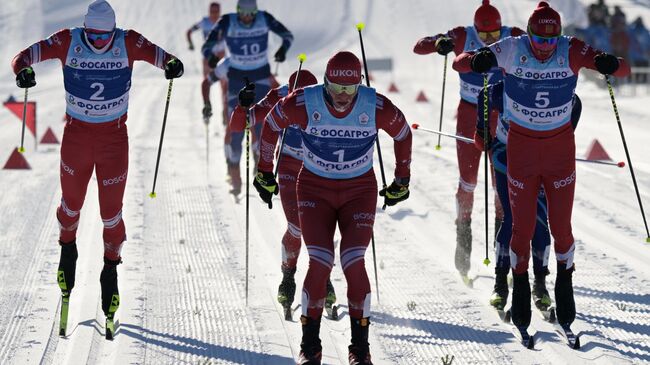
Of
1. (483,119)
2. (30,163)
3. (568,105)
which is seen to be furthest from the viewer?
(30,163)

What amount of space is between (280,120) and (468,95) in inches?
127

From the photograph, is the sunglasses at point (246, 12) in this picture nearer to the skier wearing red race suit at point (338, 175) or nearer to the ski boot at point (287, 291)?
the ski boot at point (287, 291)

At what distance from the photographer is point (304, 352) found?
6.70 meters

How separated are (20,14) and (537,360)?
49615 millimetres

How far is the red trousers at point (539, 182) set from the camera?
746 centimetres

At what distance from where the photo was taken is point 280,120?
698cm

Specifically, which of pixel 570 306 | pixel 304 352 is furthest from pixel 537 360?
pixel 304 352

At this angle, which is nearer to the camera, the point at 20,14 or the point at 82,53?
the point at 82,53

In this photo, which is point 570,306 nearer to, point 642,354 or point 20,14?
point 642,354

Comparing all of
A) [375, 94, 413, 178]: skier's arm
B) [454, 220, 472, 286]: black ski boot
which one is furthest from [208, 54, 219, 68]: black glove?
[375, 94, 413, 178]: skier's arm

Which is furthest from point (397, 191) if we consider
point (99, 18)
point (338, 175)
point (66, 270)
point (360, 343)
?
point (66, 270)

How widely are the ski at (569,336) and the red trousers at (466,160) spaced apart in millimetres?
2128

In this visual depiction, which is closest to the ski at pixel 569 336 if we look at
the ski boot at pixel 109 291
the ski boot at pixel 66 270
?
the ski boot at pixel 109 291

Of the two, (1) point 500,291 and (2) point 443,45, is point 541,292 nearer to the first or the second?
(1) point 500,291
